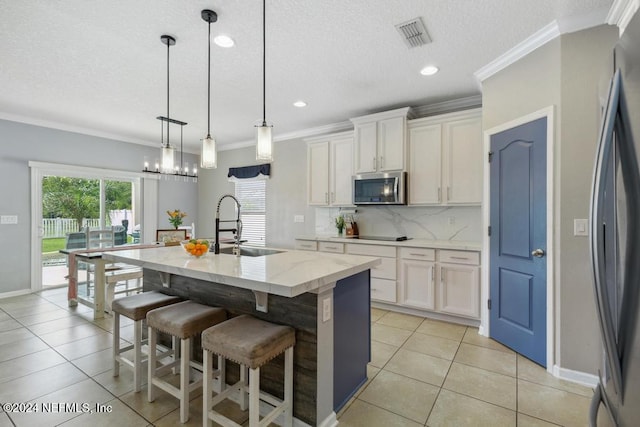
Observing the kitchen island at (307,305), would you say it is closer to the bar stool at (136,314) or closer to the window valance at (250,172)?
the bar stool at (136,314)

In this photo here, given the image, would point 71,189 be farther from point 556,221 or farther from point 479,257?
point 556,221

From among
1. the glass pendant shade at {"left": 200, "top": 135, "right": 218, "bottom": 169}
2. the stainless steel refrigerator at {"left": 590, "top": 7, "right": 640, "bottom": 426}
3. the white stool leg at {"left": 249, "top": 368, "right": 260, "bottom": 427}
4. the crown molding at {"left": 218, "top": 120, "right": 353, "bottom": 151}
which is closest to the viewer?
the stainless steel refrigerator at {"left": 590, "top": 7, "right": 640, "bottom": 426}

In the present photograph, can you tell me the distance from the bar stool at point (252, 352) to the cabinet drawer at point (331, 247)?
2463 mm

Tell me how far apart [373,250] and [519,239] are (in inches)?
64.5

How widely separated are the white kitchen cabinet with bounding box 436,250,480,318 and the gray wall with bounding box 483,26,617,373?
0.92m

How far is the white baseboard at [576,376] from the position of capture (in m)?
2.26

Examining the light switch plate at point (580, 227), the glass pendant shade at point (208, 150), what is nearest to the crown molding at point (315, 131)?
the glass pendant shade at point (208, 150)

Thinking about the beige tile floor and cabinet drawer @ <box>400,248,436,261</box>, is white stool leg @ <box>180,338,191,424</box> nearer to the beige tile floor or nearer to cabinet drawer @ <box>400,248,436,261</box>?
the beige tile floor

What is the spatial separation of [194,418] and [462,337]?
255cm

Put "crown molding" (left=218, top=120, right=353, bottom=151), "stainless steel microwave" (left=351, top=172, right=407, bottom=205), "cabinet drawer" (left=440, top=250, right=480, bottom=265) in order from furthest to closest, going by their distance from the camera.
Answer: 1. "crown molding" (left=218, top=120, right=353, bottom=151)
2. "stainless steel microwave" (left=351, top=172, right=407, bottom=205)
3. "cabinet drawer" (left=440, top=250, right=480, bottom=265)

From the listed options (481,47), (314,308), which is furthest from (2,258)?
(481,47)

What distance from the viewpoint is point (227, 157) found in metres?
6.51

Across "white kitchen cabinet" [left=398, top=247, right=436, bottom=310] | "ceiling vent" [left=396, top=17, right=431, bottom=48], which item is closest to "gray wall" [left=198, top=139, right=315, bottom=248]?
"white kitchen cabinet" [left=398, top=247, right=436, bottom=310]

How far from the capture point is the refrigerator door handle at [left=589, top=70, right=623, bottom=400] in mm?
741
